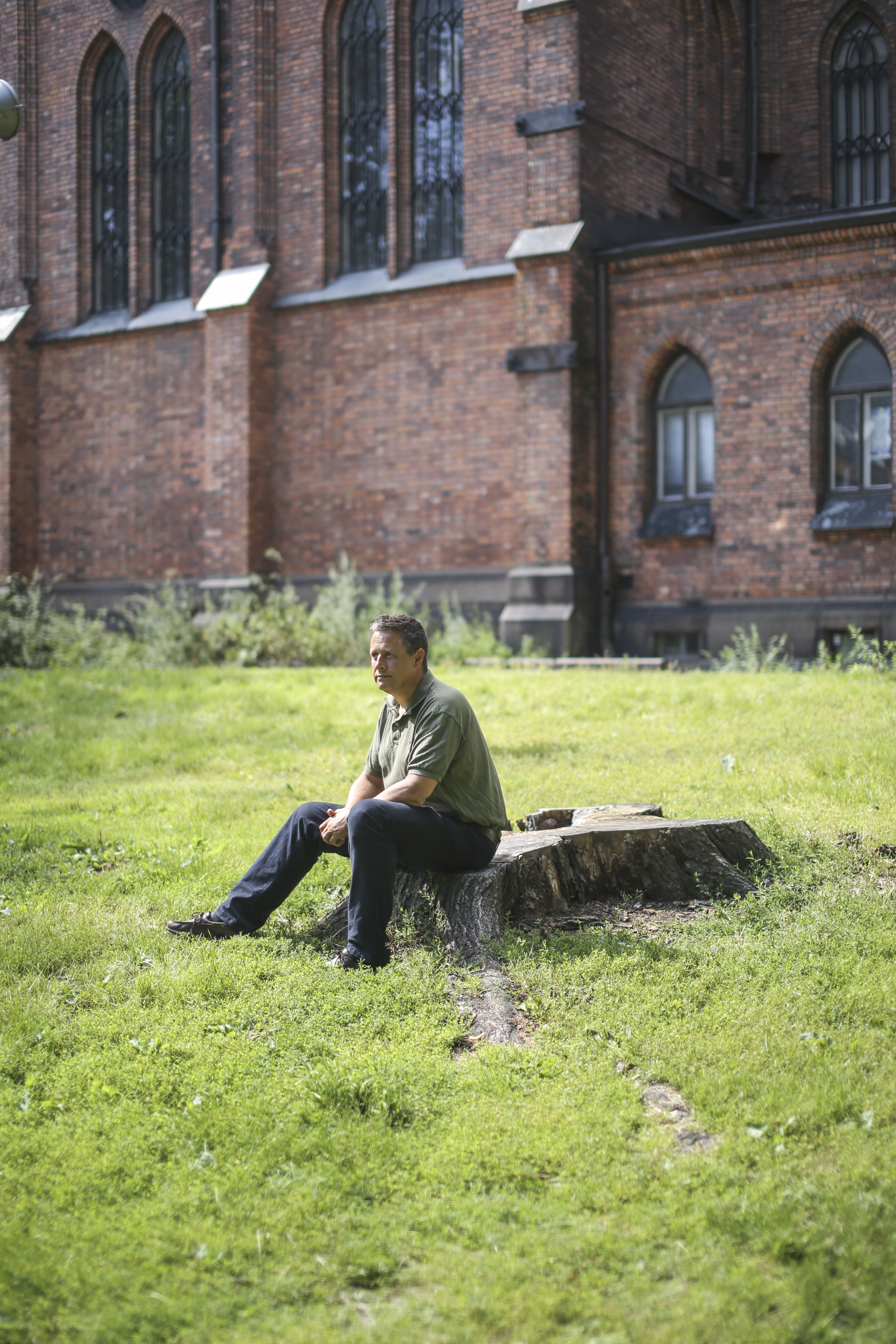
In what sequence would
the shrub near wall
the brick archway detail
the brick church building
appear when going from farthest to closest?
the shrub near wall
the brick church building
the brick archway detail

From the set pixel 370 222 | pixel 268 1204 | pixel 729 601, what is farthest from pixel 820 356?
pixel 268 1204

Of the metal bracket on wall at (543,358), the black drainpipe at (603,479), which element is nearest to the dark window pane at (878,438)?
the black drainpipe at (603,479)

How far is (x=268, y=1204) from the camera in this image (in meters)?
3.17

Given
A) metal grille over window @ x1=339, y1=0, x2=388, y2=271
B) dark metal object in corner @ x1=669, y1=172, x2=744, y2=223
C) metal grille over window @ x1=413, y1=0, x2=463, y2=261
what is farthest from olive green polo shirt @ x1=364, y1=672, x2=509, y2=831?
dark metal object in corner @ x1=669, y1=172, x2=744, y2=223

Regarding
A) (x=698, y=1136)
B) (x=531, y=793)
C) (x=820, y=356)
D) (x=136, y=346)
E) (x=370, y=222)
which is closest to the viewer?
(x=698, y=1136)

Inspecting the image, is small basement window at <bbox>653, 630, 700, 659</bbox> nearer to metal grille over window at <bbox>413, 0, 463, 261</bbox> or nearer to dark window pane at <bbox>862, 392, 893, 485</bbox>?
dark window pane at <bbox>862, 392, 893, 485</bbox>

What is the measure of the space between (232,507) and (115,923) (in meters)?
12.8

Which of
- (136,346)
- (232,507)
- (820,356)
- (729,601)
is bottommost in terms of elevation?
(729,601)

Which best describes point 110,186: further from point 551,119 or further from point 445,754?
point 445,754

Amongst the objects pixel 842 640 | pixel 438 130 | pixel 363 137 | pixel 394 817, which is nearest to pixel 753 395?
pixel 842 640

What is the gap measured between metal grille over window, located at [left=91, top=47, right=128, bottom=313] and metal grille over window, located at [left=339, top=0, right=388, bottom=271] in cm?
459

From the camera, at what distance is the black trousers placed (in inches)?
189

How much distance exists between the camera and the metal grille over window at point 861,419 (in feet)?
45.5

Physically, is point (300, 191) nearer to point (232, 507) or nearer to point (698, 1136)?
point (232, 507)
